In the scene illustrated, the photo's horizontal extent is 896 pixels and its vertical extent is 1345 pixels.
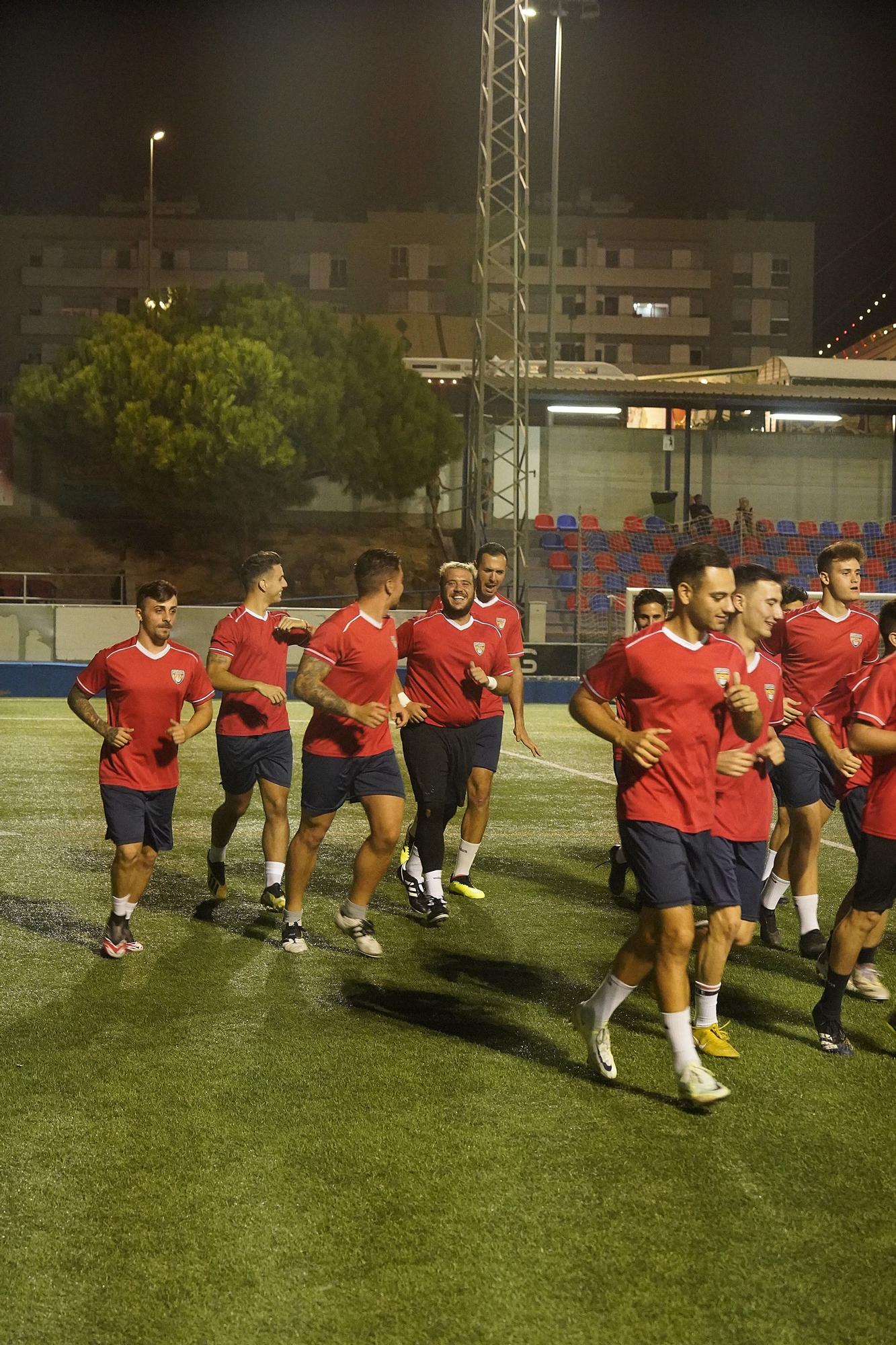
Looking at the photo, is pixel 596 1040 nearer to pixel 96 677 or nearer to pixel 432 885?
pixel 432 885

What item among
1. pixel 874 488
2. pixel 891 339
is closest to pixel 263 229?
pixel 891 339

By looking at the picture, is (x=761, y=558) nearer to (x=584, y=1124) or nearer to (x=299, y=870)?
(x=299, y=870)

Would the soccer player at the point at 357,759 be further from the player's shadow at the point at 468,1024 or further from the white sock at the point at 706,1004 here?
the white sock at the point at 706,1004

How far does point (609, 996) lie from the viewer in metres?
5.19

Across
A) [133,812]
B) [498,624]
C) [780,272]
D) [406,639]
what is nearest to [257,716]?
[406,639]

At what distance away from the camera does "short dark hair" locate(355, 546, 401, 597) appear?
23.8ft

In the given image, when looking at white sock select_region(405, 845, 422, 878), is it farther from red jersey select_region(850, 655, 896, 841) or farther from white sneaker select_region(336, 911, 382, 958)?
red jersey select_region(850, 655, 896, 841)

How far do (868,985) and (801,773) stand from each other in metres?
1.33

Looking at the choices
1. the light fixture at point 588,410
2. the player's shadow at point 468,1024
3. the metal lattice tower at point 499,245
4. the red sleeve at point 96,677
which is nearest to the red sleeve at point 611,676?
the player's shadow at point 468,1024

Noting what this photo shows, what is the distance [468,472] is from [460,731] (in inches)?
942

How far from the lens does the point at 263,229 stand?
77.2 meters

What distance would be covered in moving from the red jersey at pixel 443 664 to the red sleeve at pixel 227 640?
38.6 inches

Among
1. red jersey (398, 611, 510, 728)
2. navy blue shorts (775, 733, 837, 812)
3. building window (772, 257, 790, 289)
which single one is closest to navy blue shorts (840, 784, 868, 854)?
navy blue shorts (775, 733, 837, 812)

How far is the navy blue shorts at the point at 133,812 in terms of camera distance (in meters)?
A: 7.12
